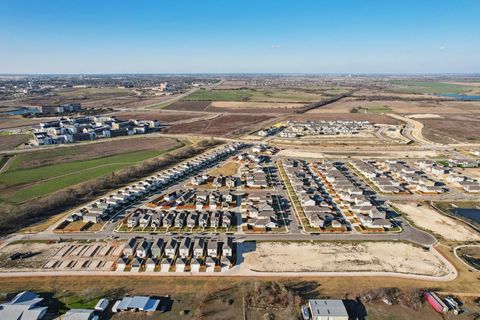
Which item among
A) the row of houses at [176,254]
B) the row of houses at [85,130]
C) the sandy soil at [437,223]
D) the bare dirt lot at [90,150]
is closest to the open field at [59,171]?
the bare dirt lot at [90,150]

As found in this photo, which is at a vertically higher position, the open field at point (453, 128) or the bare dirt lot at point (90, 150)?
the open field at point (453, 128)

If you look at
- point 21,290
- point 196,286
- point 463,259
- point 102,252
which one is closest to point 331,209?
point 463,259

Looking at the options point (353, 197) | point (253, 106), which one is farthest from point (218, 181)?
point (253, 106)

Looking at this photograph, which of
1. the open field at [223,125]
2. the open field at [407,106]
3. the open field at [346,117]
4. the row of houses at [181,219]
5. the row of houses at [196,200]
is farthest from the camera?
the open field at [407,106]

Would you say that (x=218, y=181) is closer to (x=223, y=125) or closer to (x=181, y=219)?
(x=181, y=219)

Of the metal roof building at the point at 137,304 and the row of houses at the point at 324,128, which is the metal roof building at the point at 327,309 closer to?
the metal roof building at the point at 137,304

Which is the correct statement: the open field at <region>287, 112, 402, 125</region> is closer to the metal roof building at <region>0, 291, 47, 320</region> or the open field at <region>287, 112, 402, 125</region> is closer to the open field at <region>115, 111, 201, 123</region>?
the open field at <region>115, 111, 201, 123</region>

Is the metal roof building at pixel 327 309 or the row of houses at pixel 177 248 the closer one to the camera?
the metal roof building at pixel 327 309
